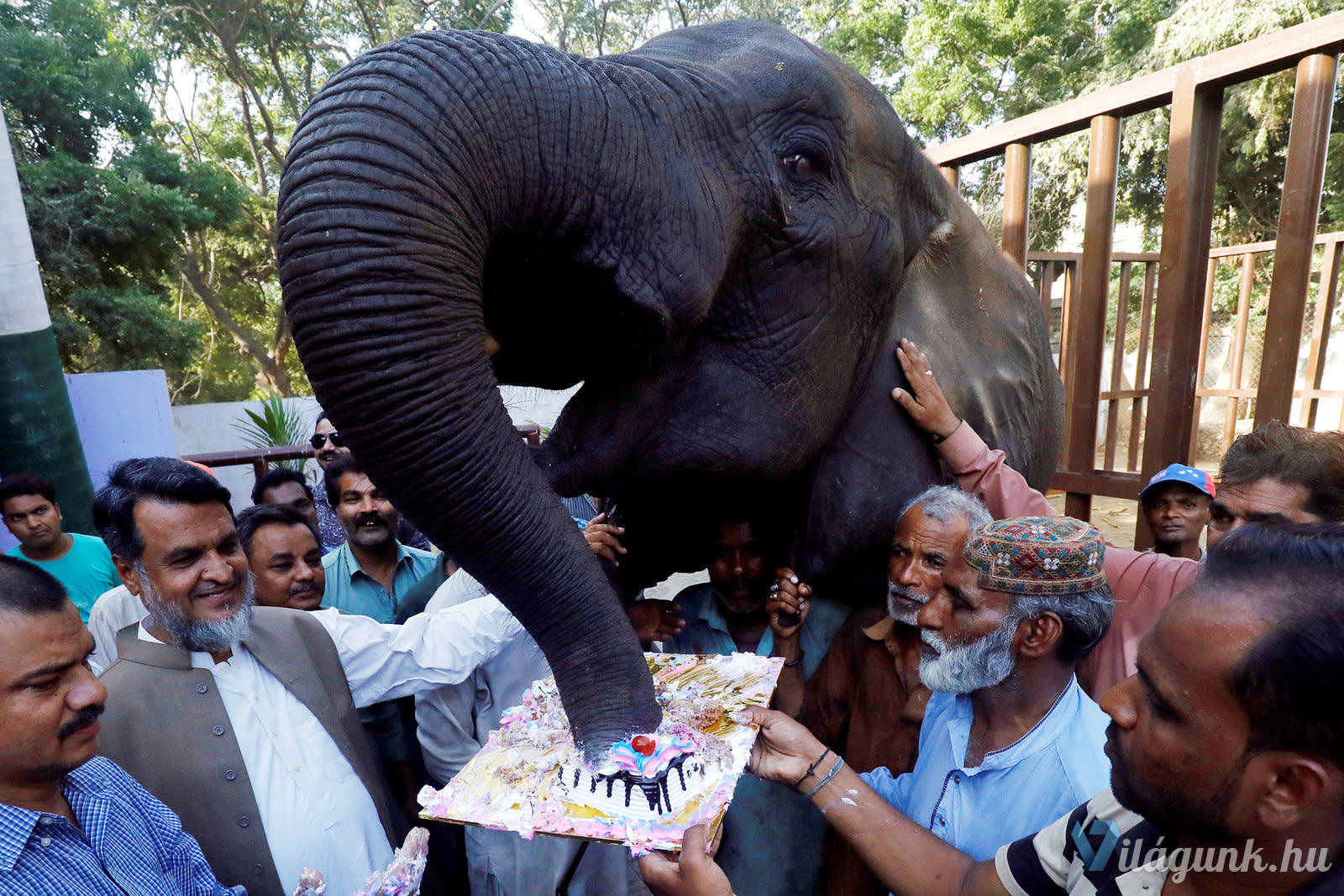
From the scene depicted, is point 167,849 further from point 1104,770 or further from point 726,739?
point 1104,770

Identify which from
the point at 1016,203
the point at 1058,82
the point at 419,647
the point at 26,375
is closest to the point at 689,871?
the point at 419,647

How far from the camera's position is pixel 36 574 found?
59.9 inches

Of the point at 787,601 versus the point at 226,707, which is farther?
the point at 787,601

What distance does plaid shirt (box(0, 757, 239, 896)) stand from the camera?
1413mm

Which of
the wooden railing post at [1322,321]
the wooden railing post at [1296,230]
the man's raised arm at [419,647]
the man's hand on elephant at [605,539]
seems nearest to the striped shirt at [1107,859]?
the man's hand on elephant at [605,539]

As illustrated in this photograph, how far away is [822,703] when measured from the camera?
247 cm

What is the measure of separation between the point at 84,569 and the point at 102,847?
3.24 m

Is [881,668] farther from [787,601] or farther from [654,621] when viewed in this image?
[654,621]

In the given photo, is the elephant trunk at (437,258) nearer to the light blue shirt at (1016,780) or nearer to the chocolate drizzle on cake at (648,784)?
the chocolate drizzle on cake at (648,784)

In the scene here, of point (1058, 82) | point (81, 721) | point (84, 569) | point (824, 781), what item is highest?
point (1058, 82)

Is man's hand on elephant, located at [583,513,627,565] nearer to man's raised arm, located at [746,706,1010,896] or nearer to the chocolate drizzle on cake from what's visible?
man's raised arm, located at [746,706,1010,896]

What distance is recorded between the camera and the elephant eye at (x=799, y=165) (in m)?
1.75

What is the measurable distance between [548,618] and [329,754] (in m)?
1.03

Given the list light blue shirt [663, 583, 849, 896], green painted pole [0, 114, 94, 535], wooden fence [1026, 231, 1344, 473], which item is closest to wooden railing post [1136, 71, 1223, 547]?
wooden fence [1026, 231, 1344, 473]
